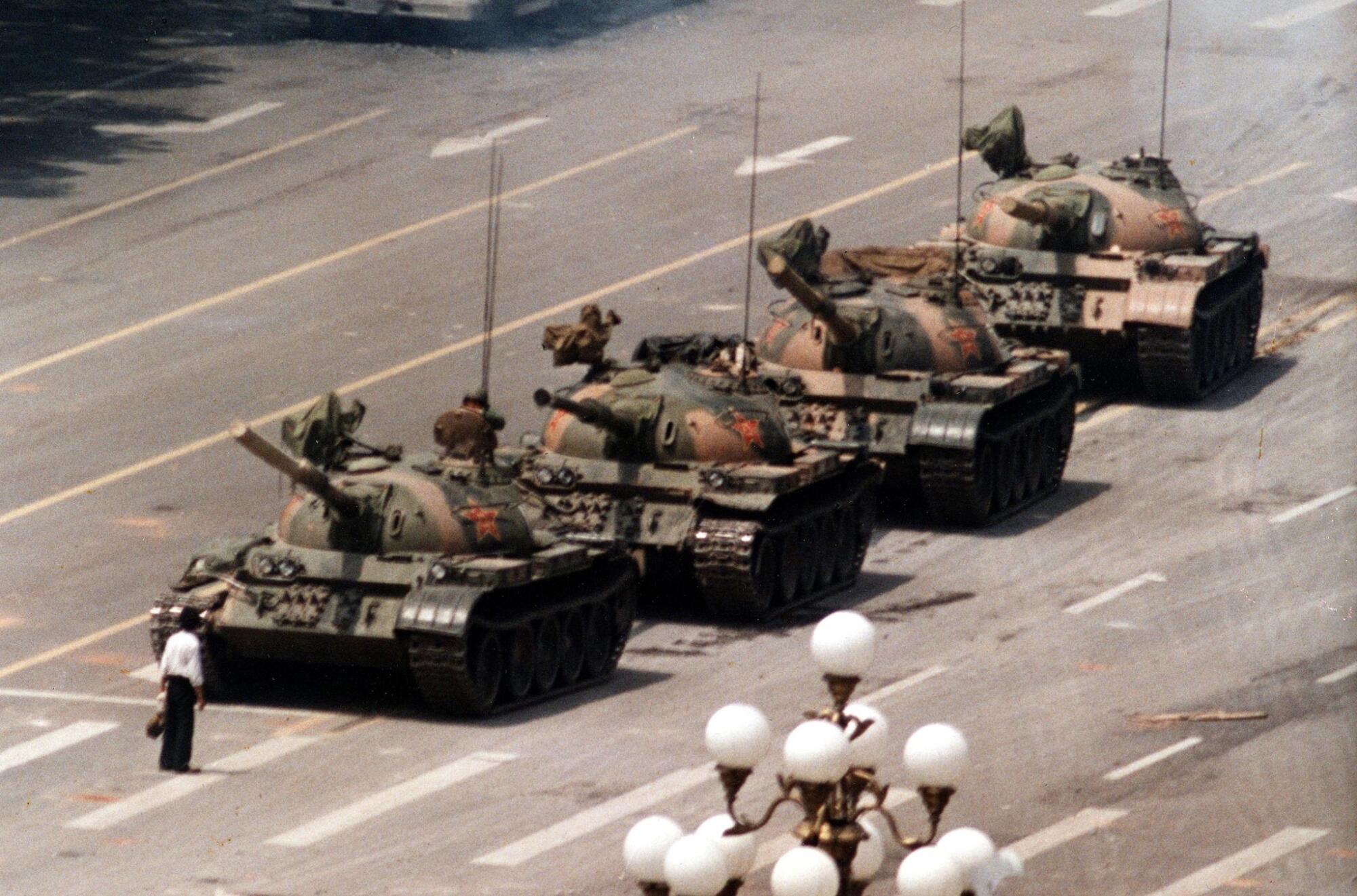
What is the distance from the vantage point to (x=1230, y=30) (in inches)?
2402

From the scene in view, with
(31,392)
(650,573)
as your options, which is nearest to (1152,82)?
(31,392)

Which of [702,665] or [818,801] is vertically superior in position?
[818,801]

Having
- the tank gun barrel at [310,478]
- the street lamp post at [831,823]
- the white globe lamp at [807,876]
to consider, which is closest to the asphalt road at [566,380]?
the tank gun barrel at [310,478]

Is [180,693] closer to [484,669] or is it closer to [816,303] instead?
[484,669]

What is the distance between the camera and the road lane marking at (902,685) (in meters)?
31.7

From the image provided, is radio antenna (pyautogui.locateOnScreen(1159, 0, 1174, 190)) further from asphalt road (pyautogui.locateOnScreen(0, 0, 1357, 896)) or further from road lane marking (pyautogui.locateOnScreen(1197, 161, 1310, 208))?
road lane marking (pyautogui.locateOnScreen(1197, 161, 1310, 208))

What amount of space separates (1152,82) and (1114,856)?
32.8 meters

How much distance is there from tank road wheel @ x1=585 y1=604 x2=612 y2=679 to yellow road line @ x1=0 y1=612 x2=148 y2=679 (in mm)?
4908

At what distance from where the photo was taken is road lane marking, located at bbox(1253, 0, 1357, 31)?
61.2 m

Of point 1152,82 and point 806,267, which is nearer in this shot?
point 806,267

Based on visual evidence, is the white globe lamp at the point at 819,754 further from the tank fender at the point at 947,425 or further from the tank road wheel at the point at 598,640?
the tank fender at the point at 947,425

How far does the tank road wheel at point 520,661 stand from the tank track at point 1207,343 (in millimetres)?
14708

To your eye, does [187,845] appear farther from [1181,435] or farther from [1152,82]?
[1152,82]

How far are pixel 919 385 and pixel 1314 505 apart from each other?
4.71 meters
